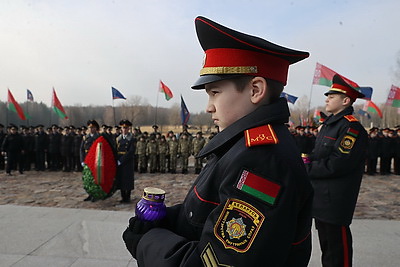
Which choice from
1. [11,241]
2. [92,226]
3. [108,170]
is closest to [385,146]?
[108,170]

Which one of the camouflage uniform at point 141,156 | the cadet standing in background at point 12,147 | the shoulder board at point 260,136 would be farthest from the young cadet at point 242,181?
the cadet standing in background at point 12,147

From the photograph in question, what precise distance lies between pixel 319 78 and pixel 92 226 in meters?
12.6

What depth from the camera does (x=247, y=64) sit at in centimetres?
122

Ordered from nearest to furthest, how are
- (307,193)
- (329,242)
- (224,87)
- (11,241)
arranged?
(307,193), (224,87), (329,242), (11,241)

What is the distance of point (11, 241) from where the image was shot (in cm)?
372

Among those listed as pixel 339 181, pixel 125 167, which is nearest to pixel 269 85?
pixel 339 181

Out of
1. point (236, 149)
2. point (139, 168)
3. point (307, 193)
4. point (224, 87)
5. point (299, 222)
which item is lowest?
point (139, 168)

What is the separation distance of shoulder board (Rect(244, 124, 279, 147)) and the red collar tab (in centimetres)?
23

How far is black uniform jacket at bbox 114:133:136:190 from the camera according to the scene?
7004mm

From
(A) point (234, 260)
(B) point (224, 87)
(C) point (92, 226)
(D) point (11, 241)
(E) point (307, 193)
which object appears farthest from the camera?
(C) point (92, 226)

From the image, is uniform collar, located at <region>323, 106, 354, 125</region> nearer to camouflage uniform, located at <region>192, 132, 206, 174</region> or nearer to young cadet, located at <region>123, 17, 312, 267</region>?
young cadet, located at <region>123, 17, 312, 267</region>

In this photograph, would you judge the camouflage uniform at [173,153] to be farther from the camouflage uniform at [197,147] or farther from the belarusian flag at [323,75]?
the belarusian flag at [323,75]

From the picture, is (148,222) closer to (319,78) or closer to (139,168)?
(139,168)

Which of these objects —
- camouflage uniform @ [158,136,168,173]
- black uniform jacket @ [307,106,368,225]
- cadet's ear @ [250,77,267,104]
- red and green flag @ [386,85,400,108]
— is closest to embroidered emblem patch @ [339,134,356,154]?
black uniform jacket @ [307,106,368,225]
